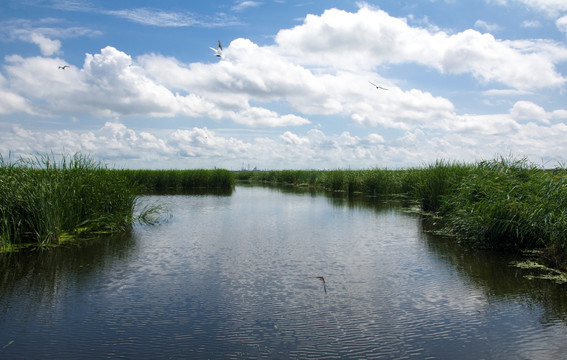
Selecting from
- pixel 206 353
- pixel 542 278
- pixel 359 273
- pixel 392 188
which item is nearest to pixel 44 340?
pixel 206 353

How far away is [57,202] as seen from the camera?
340 inches

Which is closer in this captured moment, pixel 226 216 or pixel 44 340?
pixel 44 340

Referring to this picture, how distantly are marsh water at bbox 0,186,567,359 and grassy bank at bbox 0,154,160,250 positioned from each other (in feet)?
2.41

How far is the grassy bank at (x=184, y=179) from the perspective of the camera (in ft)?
109

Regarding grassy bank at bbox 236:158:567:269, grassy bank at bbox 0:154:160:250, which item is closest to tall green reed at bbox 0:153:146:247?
grassy bank at bbox 0:154:160:250

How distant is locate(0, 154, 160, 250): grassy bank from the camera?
8.27 metres

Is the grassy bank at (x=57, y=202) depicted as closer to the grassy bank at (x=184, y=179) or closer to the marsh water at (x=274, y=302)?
the marsh water at (x=274, y=302)

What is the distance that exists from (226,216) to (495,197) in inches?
352

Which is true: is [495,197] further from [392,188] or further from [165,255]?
[392,188]

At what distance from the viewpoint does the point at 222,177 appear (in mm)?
34969

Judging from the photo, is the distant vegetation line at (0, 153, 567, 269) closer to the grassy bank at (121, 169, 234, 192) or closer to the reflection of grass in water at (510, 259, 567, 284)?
the reflection of grass in water at (510, 259, 567, 284)

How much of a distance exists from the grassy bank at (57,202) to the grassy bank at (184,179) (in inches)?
864

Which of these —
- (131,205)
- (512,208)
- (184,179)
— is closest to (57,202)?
(131,205)

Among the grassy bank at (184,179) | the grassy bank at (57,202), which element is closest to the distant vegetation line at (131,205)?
the grassy bank at (57,202)
